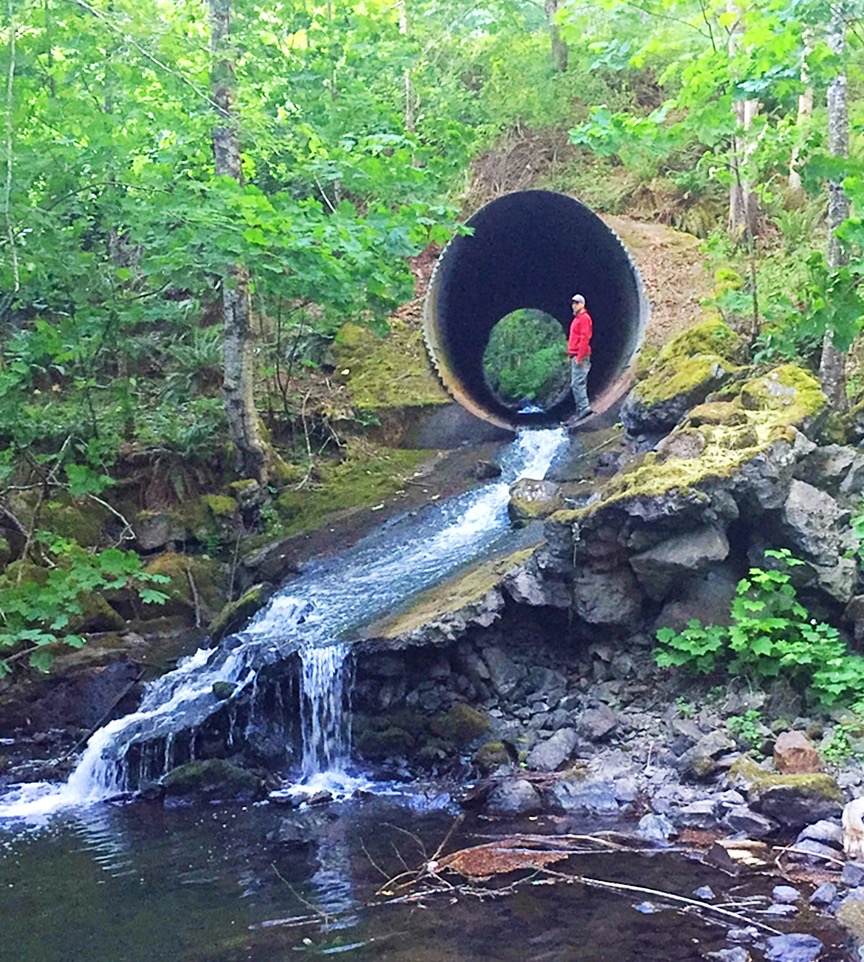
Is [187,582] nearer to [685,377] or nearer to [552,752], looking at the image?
[552,752]

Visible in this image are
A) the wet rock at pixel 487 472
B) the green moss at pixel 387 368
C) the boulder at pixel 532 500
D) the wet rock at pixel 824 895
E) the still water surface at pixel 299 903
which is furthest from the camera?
the green moss at pixel 387 368

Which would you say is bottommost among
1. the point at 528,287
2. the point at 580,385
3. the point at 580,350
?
the point at 580,385

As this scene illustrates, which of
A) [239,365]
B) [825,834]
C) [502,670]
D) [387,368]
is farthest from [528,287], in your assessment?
[825,834]

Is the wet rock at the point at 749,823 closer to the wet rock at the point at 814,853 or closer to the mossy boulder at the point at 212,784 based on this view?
the wet rock at the point at 814,853

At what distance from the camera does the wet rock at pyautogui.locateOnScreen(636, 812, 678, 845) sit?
17.1 ft

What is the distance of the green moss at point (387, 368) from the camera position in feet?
38.8

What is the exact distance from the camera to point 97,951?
4.20 meters

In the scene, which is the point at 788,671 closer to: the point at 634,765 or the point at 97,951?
the point at 634,765

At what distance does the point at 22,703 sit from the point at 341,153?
Result: 523 centimetres

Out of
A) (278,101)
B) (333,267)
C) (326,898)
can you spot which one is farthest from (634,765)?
(278,101)

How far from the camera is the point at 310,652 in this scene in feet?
23.5

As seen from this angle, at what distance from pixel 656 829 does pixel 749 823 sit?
524mm

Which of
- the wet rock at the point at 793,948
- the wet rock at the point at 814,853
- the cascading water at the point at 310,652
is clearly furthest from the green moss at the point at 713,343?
the wet rock at the point at 793,948

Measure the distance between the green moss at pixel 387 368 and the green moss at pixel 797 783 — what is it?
23.3ft
